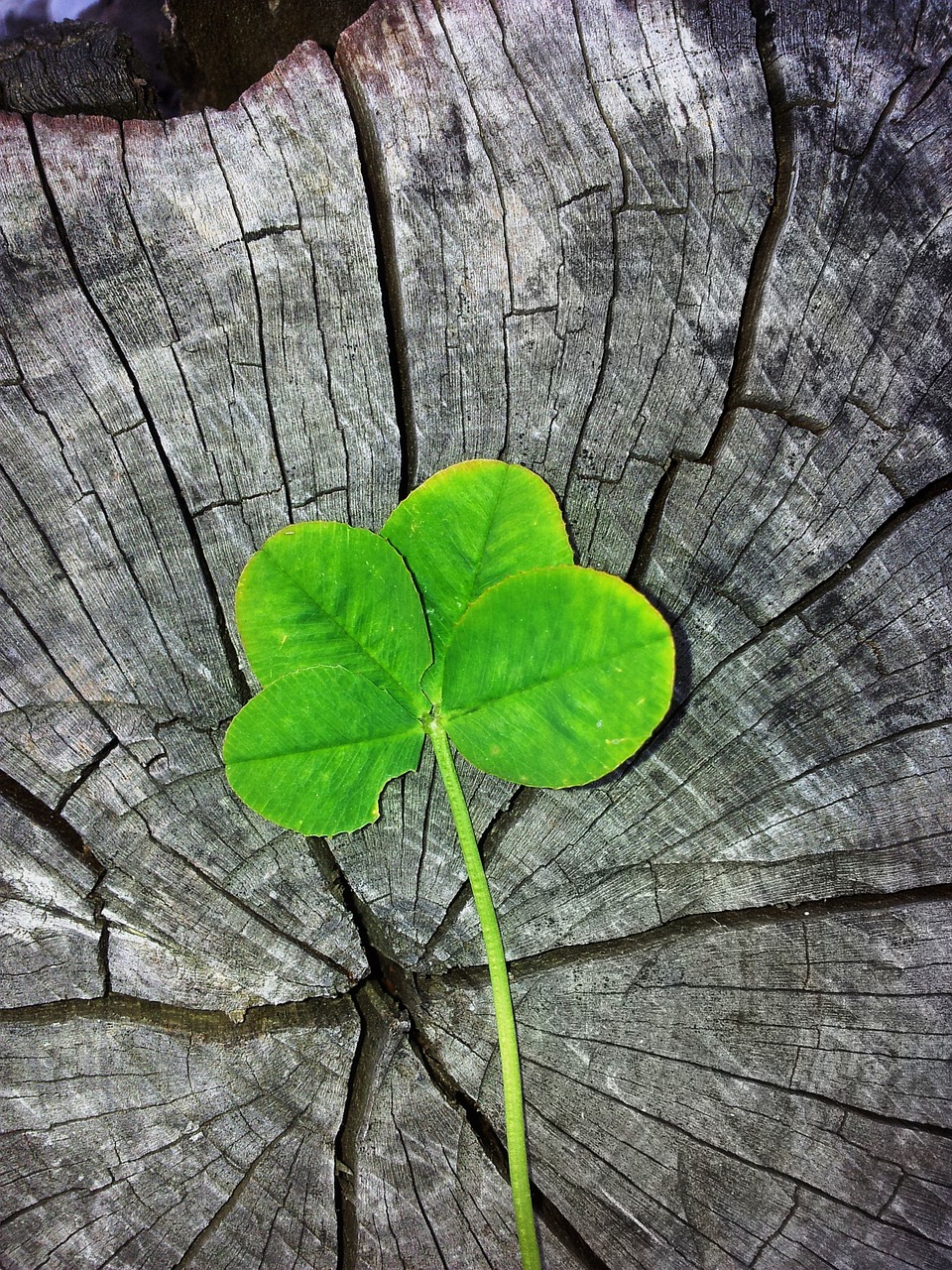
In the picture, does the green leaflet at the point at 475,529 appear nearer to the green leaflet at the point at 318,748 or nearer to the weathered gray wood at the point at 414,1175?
the green leaflet at the point at 318,748

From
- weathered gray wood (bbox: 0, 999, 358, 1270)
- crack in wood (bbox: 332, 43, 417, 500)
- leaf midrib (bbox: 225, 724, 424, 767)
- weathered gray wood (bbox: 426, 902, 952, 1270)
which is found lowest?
weathered gray wood (bbox: 426, 902, 952, 1270)

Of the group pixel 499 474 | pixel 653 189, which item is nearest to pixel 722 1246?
pixel 499 474

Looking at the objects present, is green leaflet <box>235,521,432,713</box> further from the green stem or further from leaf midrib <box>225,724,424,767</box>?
the green stem

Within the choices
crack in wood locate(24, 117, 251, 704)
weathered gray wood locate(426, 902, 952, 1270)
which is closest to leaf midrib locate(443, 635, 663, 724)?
crack in wood locate(24, 117, 251, 704)

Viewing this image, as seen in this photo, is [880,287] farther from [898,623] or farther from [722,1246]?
[722,1246]

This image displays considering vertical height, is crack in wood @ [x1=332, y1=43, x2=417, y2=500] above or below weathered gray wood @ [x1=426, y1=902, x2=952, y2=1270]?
above

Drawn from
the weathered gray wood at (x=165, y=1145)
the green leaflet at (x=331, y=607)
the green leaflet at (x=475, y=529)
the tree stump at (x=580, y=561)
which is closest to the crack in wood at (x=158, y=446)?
the tree stump at (x=580, y=561)

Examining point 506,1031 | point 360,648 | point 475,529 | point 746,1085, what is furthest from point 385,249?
point 746,1085
